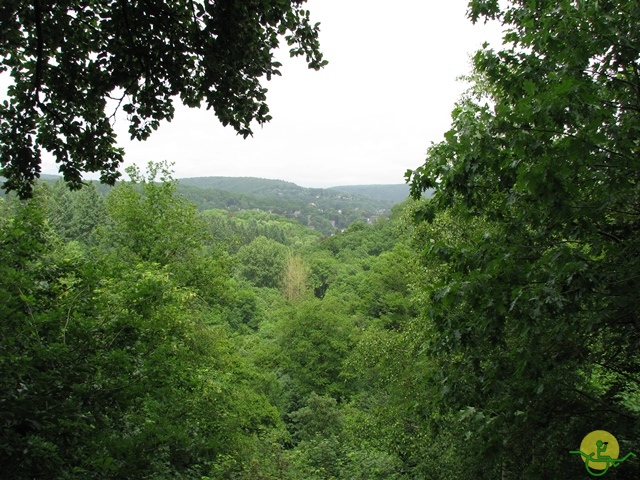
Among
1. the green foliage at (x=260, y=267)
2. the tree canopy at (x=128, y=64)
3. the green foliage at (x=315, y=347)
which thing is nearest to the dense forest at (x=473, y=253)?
the tree canopy at (x=128, y=64)

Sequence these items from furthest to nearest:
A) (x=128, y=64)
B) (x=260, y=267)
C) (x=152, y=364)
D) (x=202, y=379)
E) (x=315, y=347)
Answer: (x=260, y=267) < (x=315, y=347) < (x=202, y=379) < (x=152, y=364) < (x=128, y=64)

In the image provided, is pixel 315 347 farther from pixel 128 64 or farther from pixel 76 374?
pixel 128 64

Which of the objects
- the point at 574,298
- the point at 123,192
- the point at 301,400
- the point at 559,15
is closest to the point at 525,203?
the point at 574,298

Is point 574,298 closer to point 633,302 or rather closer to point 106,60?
point 633,302

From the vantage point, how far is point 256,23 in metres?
3.94

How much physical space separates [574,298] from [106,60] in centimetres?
470

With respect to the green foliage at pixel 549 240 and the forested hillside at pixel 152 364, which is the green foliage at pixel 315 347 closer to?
the forested hillside at pixel 152 364

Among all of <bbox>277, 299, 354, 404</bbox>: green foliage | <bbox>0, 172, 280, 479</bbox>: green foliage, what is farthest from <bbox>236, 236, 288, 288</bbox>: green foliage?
<bbox>0, 172, 280, 479</bbox>: green foliage

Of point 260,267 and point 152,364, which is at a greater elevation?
point 152,364

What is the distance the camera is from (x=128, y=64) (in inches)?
159

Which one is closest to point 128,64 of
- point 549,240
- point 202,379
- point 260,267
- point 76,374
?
point 76,374

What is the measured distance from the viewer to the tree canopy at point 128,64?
384 cm

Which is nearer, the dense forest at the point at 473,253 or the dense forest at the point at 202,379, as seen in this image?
the dense forest at the point at 473,253

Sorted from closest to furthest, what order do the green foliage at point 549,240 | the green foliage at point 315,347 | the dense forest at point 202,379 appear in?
the green foliage at point 549,240 → the dense forest at point 202,379 → the green foliage at point 315,347
